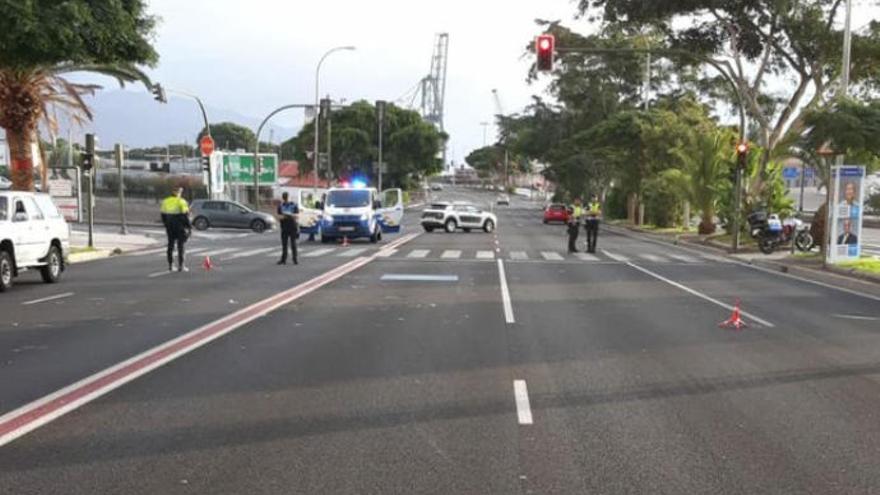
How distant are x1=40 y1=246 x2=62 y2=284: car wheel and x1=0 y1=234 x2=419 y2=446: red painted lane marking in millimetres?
5654

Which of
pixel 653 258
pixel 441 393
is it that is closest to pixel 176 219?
pixel 441 393

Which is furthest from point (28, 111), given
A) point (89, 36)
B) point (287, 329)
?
point (287, 329)

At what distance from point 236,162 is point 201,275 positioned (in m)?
44.0

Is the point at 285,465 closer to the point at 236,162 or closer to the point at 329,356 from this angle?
the point at 329,356

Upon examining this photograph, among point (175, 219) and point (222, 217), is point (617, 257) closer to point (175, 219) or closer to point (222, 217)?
point (175, 219)

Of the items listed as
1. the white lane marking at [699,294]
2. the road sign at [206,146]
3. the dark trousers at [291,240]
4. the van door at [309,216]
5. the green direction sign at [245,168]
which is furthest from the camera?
the green direction sign at [245,168]

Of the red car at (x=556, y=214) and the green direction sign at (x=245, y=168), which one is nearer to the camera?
the green direction sign at (x=245, y=168)

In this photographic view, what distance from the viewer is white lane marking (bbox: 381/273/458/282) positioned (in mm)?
17941

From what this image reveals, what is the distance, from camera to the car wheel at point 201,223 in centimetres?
4494

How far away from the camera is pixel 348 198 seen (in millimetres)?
32656

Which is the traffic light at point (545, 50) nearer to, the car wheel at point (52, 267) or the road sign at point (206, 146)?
the car wheel at point (52, 267)

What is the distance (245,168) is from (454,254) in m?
37.5

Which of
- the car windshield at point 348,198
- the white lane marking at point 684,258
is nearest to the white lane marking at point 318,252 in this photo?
the car windshield at point 348,198

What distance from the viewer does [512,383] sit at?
8.04m
